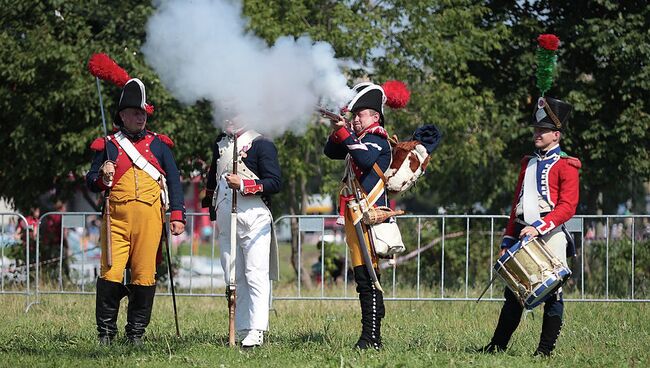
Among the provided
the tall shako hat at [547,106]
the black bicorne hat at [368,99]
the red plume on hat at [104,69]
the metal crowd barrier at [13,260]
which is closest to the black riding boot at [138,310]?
the red plume on hat at [104,69]

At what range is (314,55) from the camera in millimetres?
8125

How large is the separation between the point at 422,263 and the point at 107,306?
9.31 metres

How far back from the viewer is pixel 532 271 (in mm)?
7441

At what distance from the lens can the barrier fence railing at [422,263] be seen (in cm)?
1263

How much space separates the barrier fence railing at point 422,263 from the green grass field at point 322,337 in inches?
25.5

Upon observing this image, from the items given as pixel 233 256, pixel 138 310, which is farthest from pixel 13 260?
pixel 233 256

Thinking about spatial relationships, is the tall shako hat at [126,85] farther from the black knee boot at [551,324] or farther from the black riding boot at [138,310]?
the black knee boot at [551,324]

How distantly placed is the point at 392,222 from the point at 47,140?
8472mm

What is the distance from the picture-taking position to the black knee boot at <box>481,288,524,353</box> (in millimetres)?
7934

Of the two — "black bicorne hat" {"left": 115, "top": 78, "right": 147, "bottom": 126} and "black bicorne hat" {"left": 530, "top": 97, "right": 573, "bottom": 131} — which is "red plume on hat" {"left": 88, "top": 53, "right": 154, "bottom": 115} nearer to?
"black bicorne hat" {"left": 115, "top": 78, "right": 147, "bottom": 126}

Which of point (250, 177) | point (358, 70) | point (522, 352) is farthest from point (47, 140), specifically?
point (522, 352)

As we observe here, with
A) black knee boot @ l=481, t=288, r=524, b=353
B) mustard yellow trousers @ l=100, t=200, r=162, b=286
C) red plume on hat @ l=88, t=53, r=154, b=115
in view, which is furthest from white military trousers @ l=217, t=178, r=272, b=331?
black knee boot @ l=481, t=288, r=524, b=353

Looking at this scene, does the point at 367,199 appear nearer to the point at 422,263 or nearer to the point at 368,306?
the point at 368,306

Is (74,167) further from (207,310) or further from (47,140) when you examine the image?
(207,310)
